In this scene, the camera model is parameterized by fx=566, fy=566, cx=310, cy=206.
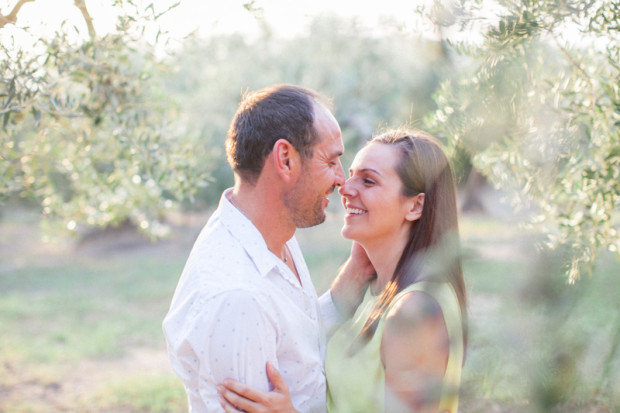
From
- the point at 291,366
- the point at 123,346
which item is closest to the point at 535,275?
the point at 291,366

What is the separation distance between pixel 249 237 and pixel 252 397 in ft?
1.98

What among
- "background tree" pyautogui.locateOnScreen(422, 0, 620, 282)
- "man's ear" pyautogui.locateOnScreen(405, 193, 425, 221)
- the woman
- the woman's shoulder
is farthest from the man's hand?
"background tree" pyautogui.locateOnScreen(422, 0, 620, 282)

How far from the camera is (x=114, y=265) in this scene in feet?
46.1

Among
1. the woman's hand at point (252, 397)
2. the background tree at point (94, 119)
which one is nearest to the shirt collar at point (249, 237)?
the woman's hand at point (252, 397)

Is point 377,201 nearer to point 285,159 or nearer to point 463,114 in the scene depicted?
point 285,159

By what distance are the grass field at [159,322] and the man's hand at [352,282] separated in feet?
0.27

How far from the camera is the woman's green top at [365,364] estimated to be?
2.00 metres

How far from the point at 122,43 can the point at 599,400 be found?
2.56 metres

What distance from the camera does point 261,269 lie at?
7.00 ft

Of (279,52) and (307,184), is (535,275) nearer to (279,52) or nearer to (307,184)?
(307,184)

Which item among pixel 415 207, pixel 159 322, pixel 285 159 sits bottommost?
pixel 159 322

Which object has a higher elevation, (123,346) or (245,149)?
(245,149)

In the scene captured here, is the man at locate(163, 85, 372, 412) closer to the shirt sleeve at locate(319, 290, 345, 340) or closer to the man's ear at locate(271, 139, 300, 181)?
the man's ear at locate(271, 139, 300, 181)

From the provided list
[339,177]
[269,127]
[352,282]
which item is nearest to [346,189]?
[339,177]
